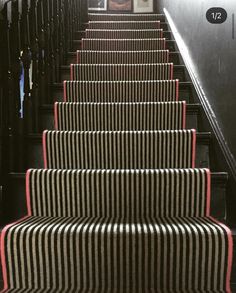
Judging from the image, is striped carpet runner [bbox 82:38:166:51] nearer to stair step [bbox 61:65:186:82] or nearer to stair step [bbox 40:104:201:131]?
stair step [bbox 61:65:186:82]

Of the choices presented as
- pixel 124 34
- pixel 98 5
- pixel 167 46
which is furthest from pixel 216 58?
pixel 98 5

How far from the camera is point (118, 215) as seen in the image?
2174 millimetres

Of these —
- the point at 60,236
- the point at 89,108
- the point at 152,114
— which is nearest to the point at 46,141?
the point at 89,108

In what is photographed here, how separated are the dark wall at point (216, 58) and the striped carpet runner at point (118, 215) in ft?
0.84

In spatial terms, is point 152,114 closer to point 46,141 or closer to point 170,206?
point 46,141

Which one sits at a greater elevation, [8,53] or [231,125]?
[8,53]

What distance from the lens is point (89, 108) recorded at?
3117mm

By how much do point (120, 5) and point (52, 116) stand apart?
6.10 m

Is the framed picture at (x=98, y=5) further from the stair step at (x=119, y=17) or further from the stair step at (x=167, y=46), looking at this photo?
the stair step at (x=167, y=46)

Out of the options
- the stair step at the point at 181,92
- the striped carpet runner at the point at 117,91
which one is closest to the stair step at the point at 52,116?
the striped carpet runner at the point at 117,91

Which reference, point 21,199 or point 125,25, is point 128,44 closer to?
point 125,25

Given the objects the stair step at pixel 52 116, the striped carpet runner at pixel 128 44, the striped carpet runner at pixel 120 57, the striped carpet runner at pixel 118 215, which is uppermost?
the striped carpet runner at pixel 128 44

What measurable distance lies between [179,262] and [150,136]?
1013mm

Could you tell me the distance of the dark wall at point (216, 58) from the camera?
2768mm
